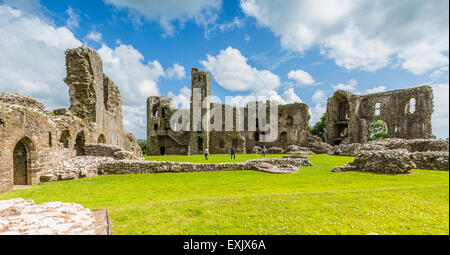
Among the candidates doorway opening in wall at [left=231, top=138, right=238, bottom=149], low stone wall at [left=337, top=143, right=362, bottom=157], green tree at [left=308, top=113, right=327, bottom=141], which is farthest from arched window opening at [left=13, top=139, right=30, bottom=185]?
green tree at [left=308, top=113, right=327, bottom=141]

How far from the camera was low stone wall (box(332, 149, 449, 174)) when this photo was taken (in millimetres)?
10138

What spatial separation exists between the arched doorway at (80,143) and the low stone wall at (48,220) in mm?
11153

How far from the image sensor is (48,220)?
3.62 metres

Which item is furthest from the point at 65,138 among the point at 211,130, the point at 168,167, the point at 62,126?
the point at 211,130

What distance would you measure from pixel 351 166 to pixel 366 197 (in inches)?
282

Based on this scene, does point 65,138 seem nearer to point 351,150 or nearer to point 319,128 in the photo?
point 351,150

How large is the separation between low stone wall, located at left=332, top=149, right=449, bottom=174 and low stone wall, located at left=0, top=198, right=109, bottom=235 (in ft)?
39.8

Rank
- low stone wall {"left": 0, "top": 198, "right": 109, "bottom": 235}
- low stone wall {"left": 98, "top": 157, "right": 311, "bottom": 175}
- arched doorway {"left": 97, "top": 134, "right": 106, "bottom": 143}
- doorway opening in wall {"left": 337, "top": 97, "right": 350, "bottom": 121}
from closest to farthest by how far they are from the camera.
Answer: low stone wall {"left": 0, "top": 198, "right": 109, "bottom": 235} → low stone wall {"left": 98, "top": 157, "right": 311, "bottom": 175} → arched doorway {"left": 97, "top": 134, "right": 106, "bottom": 143} → doorway opening in wall {"left": 337, "top": 97, "right": 350, "bottom": 121}

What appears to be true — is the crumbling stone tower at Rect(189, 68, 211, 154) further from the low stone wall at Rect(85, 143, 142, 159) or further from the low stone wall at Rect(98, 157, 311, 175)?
the low stone wall at Rect(98, 157, 311, 175)

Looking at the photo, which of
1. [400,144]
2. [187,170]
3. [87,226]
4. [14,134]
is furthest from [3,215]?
[400,144]

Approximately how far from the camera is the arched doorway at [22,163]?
9031mm

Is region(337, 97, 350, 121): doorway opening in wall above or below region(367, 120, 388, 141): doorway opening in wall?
above

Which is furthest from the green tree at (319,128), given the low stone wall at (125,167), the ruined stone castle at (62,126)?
the ruined stone castle at (62,126)

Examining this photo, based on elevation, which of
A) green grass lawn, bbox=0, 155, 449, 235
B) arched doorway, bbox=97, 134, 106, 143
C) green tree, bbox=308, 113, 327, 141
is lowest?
green grass lawn, bbox=0, 155, 449, 235
